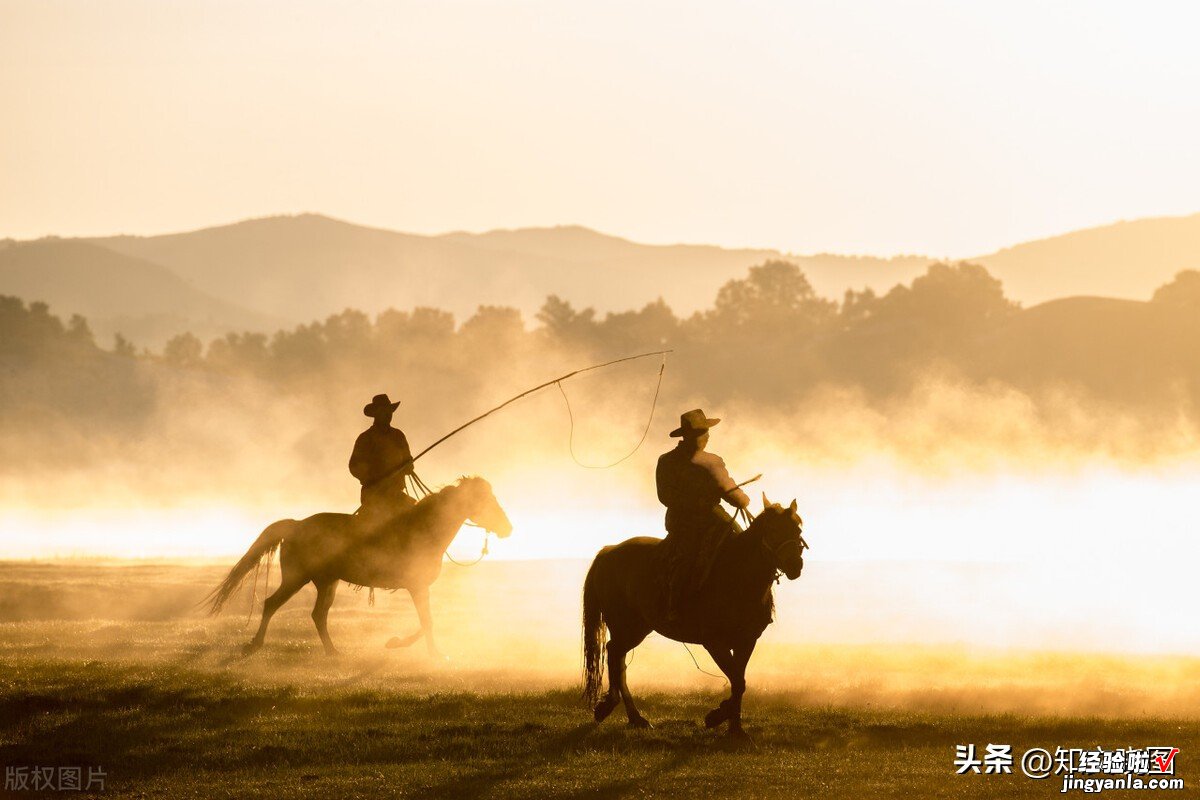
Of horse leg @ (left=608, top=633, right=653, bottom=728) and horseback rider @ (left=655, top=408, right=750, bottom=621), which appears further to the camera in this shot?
horse leg @ (left=608, top=633, right=653, bottom=728)

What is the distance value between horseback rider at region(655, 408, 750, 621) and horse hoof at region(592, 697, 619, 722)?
1.43m

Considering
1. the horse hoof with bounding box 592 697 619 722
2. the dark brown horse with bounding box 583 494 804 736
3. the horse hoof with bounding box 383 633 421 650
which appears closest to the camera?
the dark brown horse with bounding box 583 494 804 736

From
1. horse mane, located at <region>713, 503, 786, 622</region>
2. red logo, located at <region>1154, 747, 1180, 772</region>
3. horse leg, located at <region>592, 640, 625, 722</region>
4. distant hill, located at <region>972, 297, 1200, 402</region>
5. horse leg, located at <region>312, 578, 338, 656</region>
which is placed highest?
distant hill, located at <region>972, 297, 1200, 402</region>

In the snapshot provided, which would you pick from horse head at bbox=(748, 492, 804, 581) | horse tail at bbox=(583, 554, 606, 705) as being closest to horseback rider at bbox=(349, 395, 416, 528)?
horse tail at bbox=(583, 554, 606, 705)

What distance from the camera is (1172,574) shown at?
53.1m

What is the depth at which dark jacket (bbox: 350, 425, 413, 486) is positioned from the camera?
2762 centimetres

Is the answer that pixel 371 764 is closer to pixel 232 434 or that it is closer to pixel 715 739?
pixel 715 739

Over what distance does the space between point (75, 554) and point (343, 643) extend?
36.9 m

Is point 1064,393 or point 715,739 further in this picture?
point 1064,393

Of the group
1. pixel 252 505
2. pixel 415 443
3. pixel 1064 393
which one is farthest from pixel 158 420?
pixel 1064 393

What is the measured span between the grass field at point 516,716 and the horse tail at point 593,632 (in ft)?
1.89

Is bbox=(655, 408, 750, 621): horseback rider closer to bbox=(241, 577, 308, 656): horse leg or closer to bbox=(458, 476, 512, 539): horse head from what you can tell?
bbox=(458, 476, 512, 539): horse head

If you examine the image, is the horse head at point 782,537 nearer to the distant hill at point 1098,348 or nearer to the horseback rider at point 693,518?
the horseback rider at point 693,518

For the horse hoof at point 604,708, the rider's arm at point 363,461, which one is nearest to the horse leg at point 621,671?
the horse hoof at point 604,708
